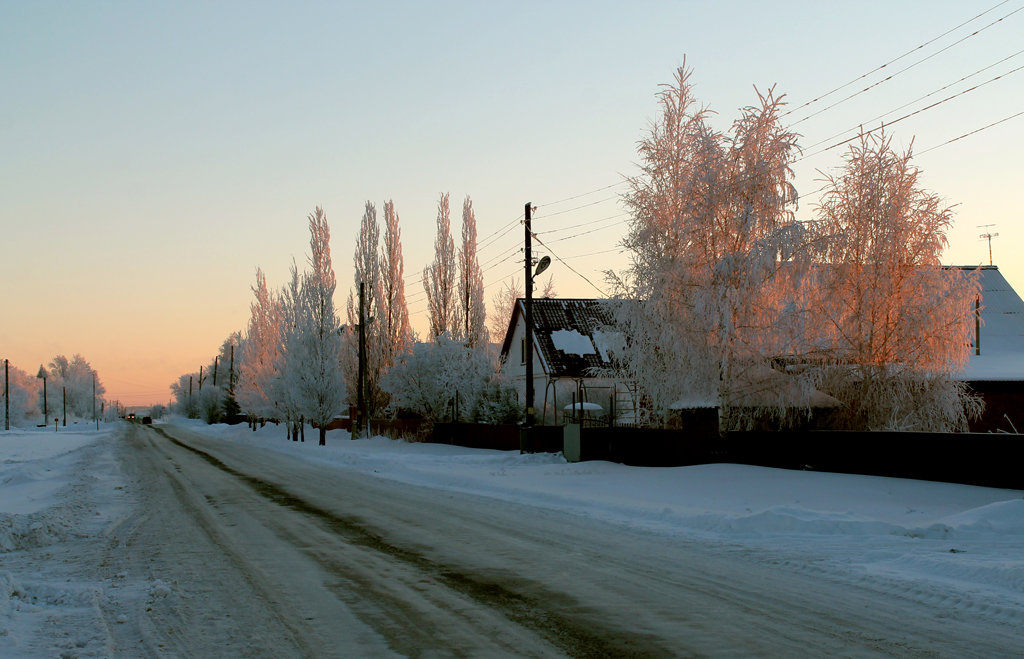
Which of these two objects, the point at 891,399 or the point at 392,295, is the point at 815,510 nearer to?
the point at 891,399

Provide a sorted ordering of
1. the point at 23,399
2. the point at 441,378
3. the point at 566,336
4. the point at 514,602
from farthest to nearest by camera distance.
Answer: the point at 23,399 < the point at 566,336 < the point at 441,378 < the point at 514,602

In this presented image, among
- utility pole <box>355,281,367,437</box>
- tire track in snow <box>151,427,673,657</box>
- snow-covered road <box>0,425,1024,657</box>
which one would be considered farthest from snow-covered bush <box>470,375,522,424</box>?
tire track in snow <box>151,427,673,657</box>

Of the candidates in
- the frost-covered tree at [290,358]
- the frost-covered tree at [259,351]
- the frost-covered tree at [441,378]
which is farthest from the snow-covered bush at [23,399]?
the frost-covered tree at [441,378]

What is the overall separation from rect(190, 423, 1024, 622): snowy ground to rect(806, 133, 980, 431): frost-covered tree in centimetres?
615

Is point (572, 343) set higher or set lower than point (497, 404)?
higher

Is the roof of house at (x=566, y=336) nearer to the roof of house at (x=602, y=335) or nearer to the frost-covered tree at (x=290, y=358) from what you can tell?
the roof of house at (x=602, y=335)

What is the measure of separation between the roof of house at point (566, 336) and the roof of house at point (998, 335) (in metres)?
15.9

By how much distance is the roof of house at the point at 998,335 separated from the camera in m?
30.1

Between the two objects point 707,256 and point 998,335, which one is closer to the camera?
point 707,256

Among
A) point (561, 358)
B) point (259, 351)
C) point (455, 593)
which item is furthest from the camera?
point (259, 351)

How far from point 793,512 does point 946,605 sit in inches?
221

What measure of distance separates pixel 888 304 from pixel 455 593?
2024 centimetres

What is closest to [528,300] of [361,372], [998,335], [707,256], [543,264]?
[543,264]

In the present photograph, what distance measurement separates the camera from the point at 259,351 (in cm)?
7219
